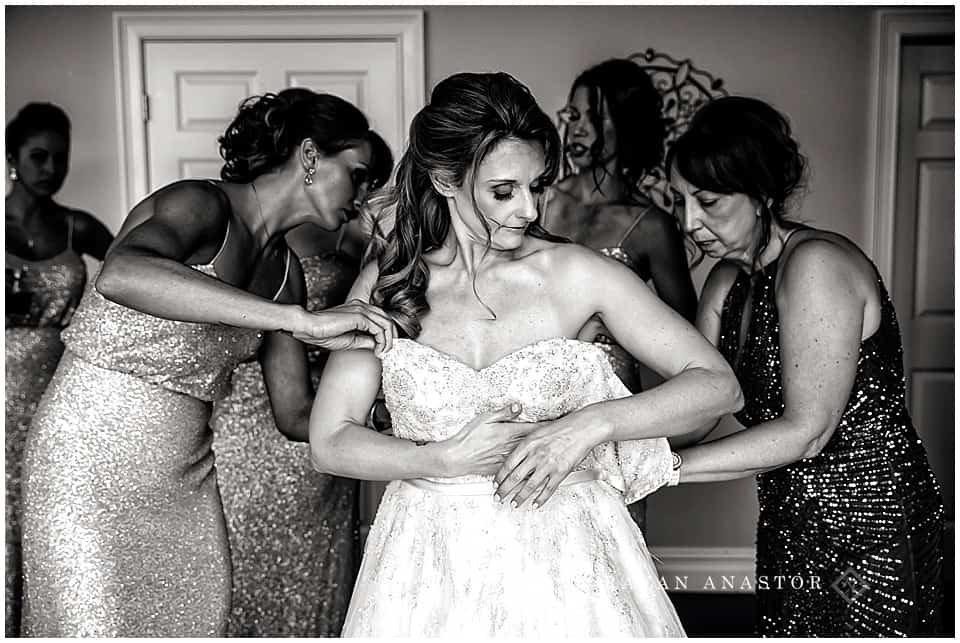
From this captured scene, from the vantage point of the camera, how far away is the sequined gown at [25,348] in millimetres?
3158

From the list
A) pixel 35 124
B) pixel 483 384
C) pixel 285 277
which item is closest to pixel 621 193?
pixel 285 277

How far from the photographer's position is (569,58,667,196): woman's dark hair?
123 inches

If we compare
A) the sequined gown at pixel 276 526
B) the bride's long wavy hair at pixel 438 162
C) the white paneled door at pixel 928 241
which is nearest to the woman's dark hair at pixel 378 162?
the bride's long wavy hair at pixel 438 162

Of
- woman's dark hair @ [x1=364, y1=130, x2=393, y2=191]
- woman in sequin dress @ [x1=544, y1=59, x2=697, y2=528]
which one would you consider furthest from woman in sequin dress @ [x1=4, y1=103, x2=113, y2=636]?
woman in sequin dress @ [x1=544, y1=59, x2=697, y2=528]

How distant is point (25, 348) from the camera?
333 cm

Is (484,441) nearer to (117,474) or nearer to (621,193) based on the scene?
(117,474)

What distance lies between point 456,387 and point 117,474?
96cm

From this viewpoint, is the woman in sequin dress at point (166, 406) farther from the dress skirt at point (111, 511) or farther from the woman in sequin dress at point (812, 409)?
the woman in sequin dress at point (812, 409)

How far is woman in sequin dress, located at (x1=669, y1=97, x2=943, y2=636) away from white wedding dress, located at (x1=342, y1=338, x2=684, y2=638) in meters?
0.31

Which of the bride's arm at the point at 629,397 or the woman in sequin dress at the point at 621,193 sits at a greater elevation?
the woman in sequin dress at the point at 621,193

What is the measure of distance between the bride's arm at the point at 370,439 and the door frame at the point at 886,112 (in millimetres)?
2861

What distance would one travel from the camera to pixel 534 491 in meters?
1.68

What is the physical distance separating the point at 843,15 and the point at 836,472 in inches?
104

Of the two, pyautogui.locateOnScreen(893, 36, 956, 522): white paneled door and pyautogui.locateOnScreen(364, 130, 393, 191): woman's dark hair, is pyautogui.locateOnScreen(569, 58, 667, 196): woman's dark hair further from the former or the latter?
pyautogui.locateOnScreen(893, 36, 956, 522): white paneled door
